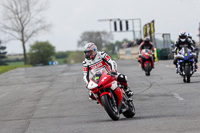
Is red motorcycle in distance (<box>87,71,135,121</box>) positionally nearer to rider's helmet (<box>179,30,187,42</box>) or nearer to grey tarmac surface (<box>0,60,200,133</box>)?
grey tarmac surface (<box>0,60,200,133</box>)

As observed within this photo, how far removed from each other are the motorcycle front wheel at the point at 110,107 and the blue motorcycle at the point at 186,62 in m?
7.74

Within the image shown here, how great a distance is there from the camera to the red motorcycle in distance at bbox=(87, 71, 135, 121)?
8.83 m

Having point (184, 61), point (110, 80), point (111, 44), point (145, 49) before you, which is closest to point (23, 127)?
point (110, 80)

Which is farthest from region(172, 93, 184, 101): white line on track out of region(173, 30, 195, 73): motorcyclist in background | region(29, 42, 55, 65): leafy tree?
region(29, 42, 55, 65): leafy tree

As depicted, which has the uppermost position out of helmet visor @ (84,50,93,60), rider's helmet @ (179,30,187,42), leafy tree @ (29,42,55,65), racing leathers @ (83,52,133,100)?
rider's helmet @ (179,30,187,42)

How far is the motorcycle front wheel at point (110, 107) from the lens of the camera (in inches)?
343

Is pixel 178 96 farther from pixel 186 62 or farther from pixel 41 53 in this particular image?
pixel 41 53

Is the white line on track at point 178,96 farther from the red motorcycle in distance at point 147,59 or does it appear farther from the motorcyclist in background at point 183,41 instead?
the red motorcycle in distance at point 147,59

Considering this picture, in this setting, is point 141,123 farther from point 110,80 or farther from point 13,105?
point 13,105

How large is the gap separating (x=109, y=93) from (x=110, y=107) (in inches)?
11.0

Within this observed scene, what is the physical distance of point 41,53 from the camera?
363 feet

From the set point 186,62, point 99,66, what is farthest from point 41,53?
point 99,66

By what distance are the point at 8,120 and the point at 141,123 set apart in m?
3.60

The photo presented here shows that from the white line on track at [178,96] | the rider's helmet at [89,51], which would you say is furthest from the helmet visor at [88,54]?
the white line on track at [178,96]
